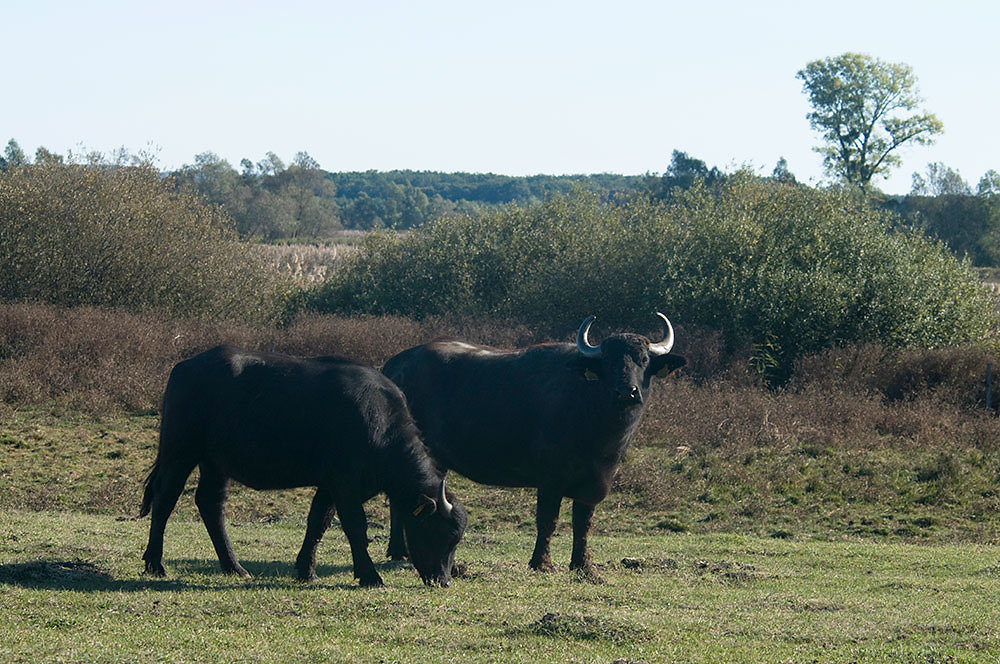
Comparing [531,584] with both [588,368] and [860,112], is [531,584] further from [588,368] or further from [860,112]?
[860,112]

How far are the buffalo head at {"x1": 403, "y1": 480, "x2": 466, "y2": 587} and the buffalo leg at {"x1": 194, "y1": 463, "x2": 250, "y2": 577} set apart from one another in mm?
1906

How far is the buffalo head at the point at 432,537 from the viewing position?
1136 cm

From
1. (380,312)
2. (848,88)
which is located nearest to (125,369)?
(380,312)

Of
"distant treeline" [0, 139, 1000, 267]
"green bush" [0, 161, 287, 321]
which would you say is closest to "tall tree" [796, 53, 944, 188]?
"distant treeline" [0, 139, 1000, 267]

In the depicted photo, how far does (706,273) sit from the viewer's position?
33.3m

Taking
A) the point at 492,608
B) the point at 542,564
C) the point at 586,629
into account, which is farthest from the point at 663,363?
the point at 586,629

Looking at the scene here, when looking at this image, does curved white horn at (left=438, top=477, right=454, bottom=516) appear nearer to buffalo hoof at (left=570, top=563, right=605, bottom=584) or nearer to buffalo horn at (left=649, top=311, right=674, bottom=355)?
buffalo hoof at (left=570, top=563, right=605, bottom=584)

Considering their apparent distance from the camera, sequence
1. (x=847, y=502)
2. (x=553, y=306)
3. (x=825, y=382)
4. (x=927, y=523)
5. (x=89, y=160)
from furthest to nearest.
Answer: (x=89, y=160), (x=553, y=306), (x=825, y=382), (x=847, y=502), (x=927, y=523)

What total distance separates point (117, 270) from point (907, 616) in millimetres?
30381

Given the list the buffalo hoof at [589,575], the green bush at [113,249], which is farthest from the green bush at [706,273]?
the buffalo hoof at [589,575]

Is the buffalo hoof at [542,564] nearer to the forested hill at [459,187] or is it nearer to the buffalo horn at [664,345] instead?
the buffalo horn at [664,345]

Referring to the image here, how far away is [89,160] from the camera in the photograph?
129 feet

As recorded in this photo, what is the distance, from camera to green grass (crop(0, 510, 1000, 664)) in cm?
825

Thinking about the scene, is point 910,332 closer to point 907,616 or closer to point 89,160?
point 907,616
